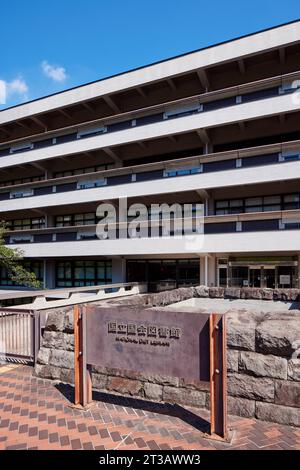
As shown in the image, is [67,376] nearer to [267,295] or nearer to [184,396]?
[184,396]

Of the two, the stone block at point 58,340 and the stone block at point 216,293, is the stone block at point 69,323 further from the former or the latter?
the stone block at point 216,293

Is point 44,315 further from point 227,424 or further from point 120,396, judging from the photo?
point 227,424

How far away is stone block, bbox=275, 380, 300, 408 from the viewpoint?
4.76 meters

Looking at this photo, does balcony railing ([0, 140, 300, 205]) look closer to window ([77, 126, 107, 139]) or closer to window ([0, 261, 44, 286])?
window ([77, 126, 107, 139])

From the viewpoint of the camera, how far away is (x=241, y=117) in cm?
1911

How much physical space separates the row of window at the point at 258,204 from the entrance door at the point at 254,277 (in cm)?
396

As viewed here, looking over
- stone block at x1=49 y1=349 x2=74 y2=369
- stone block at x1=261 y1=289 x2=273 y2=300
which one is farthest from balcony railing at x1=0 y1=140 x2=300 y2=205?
stone block at x1=49 y1=349 x2=74 y2=369

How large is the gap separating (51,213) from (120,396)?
2424 centimetres

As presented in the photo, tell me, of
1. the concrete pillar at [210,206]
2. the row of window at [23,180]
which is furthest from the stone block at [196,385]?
the row of window at [23,180]

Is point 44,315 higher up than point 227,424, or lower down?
higher up

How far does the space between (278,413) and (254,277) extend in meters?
16.3

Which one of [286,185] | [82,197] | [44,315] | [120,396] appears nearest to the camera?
[120,396]

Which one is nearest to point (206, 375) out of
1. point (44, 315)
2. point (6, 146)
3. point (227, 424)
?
point (227, 424)

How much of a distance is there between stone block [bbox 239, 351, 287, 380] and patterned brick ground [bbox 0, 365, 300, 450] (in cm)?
71
